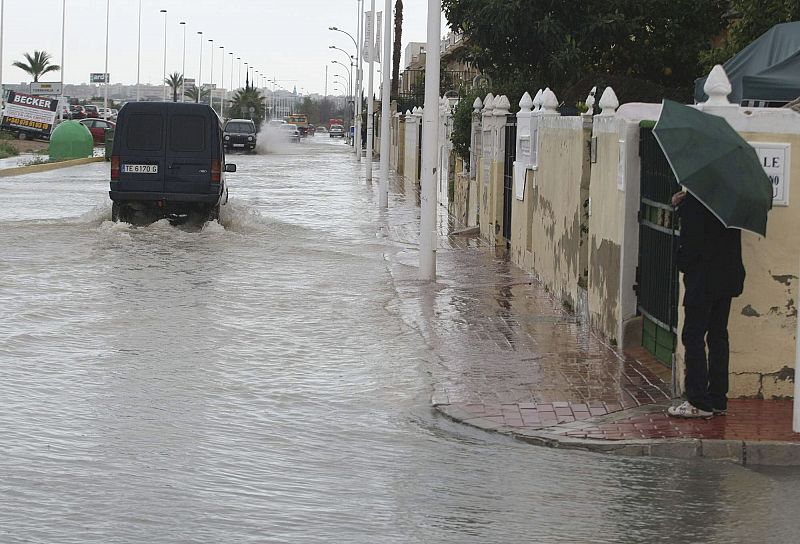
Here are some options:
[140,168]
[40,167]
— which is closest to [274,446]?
[140,168]

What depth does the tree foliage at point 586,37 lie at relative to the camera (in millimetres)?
26141

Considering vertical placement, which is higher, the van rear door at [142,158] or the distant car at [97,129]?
the distant car at [97,129]

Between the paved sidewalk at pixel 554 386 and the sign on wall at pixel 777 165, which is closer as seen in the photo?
the paved sidewalk at pixel 554 386

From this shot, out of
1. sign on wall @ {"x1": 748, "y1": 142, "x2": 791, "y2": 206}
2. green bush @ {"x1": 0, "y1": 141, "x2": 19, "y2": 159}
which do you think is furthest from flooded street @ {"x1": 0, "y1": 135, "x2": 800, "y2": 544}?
green bush @ {"x1": 0, "y1": 141, "x2": 19, "y2": 159}

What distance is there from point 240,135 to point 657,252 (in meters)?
64.9

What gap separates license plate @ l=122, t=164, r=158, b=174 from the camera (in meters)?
22.3

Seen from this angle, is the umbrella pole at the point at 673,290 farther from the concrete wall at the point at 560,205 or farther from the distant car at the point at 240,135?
the distant car at the point at 240,135

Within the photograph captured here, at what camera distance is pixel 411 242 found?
21.9 m

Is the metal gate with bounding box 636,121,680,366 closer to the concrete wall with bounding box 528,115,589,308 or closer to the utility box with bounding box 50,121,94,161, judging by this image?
the concrete wall with bounding box 528,115,589,308

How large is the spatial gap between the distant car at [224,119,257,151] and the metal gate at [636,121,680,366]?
63554mm

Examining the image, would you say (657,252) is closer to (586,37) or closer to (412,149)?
(586,37)

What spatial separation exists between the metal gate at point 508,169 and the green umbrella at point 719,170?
11.2m

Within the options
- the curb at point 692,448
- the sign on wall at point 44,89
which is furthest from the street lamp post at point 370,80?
the sign on wall at point 44,89

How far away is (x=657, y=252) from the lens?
10.7 m
